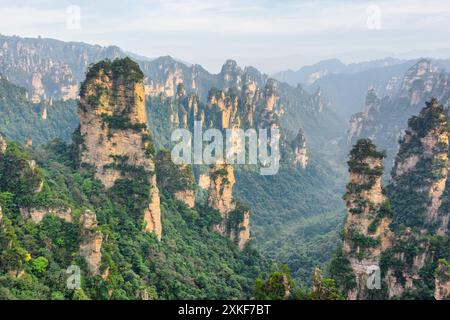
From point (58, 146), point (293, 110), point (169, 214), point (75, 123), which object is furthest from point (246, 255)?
point (293, 110)

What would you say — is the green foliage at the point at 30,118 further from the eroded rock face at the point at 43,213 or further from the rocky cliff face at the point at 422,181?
the rocky cliff face at the point at 422,181

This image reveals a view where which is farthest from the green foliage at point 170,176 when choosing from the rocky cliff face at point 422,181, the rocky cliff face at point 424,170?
the rocky cliff face at point 424,170

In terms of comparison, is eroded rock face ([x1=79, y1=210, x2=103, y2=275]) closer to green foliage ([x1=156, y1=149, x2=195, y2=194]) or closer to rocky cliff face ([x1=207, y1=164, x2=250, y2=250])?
green foliage ([x1=156, y1=149, x2=195, y2=194])

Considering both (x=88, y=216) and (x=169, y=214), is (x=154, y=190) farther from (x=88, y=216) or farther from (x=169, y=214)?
(x=88, y=216)

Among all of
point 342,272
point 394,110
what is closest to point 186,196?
point 342,272

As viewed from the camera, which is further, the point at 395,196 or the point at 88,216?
the point at 395,196

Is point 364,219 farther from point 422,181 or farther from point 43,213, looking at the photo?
point 43,213

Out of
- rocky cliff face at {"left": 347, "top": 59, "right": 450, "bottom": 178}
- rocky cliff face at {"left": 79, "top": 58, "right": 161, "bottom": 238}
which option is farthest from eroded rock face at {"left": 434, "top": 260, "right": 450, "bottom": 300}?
rocky cliff face at {"left": 347, "top": 59, "right": 450, "bottom": 178}
